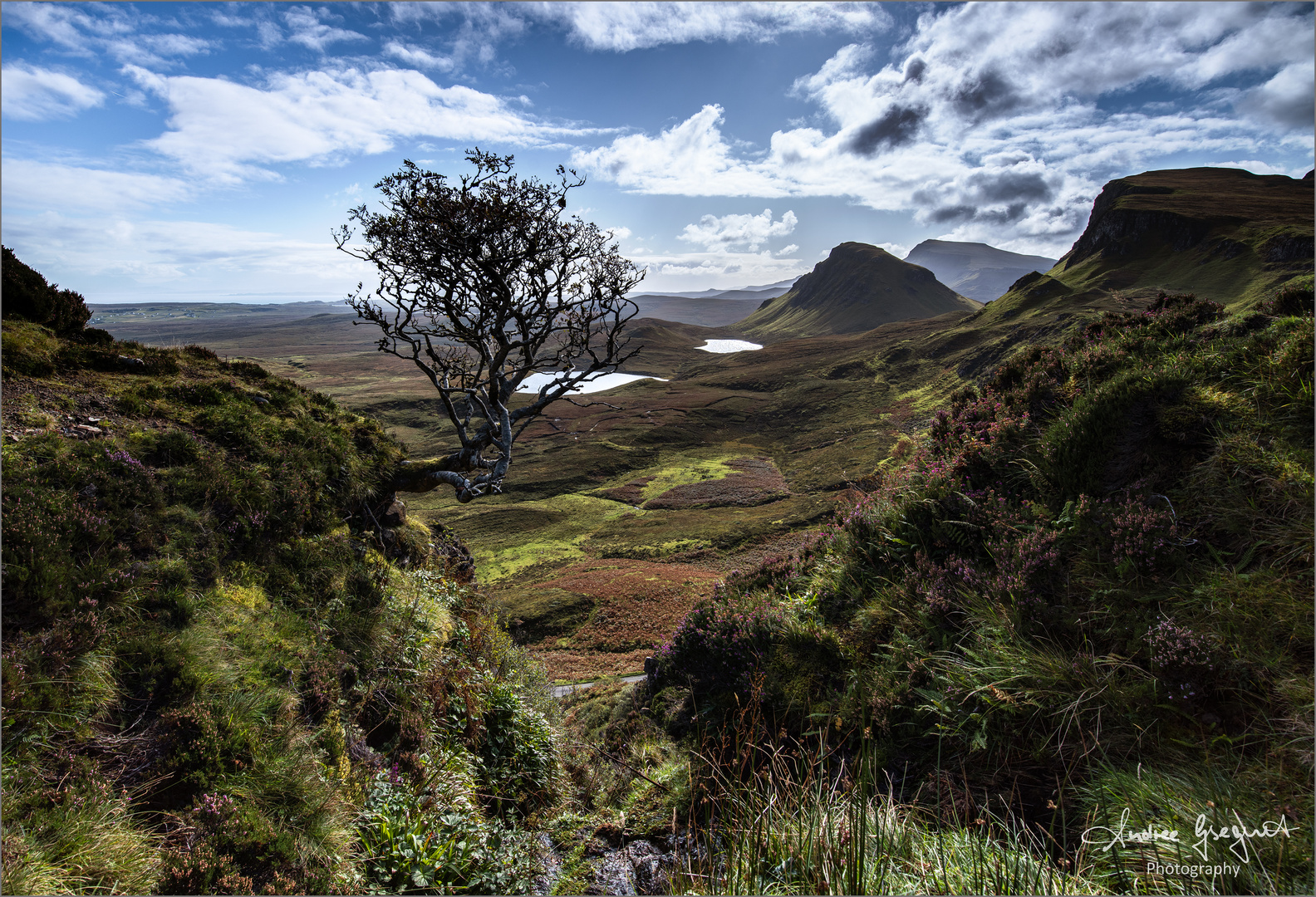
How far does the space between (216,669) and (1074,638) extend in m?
8.00

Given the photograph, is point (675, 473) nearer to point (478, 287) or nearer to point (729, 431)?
point (729, 431)

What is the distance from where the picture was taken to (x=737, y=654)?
24.9ft

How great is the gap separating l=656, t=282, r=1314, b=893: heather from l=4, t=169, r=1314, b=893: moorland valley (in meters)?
0.03

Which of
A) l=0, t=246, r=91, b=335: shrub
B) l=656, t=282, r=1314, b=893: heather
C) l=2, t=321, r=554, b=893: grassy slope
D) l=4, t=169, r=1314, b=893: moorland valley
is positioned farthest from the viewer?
l=0, t=246, r=91, b=335: shrub

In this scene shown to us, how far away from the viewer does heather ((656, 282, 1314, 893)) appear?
11.0 ft

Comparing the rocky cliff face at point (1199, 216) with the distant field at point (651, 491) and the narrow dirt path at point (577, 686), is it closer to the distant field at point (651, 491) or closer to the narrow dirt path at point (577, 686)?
the distant field at point (651, 491)

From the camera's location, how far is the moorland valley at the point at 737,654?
3.55 meters

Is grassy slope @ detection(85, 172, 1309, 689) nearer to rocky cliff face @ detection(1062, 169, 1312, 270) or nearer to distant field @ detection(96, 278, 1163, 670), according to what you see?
distant field @ detection(96, 278, 1163, 670)

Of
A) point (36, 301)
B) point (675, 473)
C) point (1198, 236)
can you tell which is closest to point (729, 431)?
point (675, 473)

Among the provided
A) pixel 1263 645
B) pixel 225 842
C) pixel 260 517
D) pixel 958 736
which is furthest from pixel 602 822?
pixel 260 517

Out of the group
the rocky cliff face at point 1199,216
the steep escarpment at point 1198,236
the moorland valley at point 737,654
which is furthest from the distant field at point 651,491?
the rocky cliff face at point 1199,216

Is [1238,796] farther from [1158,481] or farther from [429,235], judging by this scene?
[429,235]

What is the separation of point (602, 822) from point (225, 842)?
10.4ft

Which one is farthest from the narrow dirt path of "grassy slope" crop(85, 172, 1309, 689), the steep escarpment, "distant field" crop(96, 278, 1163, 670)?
the steep escarpment
